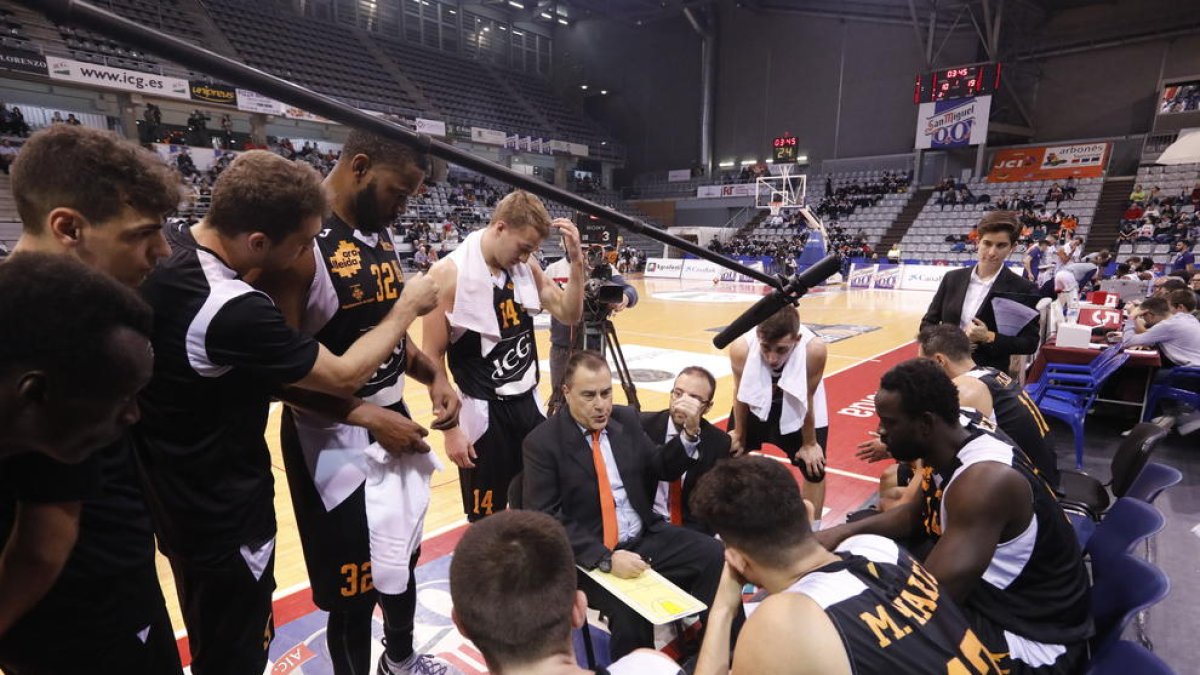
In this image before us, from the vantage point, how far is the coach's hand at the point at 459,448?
2.52m

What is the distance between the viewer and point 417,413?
20.5ft

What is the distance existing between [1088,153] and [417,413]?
2716 cm

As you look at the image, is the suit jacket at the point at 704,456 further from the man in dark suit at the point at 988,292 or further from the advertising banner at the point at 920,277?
the advertising banner at the point at 920,277

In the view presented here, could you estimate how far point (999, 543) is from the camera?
6.80 feet

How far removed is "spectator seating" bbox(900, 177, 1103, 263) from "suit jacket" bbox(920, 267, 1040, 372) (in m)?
19.5

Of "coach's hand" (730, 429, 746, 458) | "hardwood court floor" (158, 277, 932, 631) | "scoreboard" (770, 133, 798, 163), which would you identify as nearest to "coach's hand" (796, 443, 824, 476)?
"coach's hand" (730, 429, 746, 458)

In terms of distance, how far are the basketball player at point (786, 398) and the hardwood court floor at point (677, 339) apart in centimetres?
204

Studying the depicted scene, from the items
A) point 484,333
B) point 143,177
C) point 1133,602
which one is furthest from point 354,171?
point 1133,602

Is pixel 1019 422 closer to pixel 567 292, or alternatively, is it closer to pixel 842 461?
pixel 842 461

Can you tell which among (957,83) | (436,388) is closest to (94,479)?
(436,388)

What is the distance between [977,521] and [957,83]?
88.0 feet

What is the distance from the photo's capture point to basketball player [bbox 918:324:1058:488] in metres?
3.08

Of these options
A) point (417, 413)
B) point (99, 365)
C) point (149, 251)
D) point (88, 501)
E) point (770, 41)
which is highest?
point (770, 41)

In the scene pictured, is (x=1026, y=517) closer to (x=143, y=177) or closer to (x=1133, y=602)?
(x=1133, y=602)
